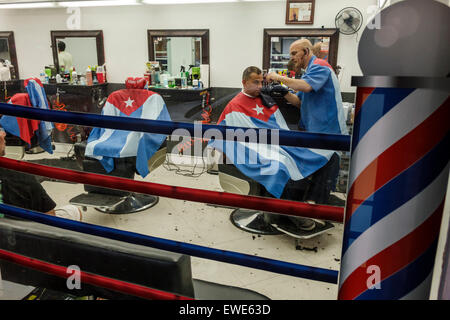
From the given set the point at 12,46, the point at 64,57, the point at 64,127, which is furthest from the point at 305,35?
the point at 12,46

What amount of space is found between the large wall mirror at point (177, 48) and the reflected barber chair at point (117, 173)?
1783 millimetres

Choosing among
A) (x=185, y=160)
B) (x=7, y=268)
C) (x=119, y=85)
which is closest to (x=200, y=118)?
(x=185, y=160)

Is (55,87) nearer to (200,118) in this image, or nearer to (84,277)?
(200,118)

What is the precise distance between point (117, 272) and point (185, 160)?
156 inches

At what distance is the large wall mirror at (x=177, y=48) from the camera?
4914 mm

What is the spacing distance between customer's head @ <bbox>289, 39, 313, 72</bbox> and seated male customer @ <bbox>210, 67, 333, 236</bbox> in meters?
0.34

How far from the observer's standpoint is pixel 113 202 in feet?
10.3

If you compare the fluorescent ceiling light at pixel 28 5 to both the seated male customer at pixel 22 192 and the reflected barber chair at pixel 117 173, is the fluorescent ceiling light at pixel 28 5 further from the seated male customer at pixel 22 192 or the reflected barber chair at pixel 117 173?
the seated male customer at pixel 22 192

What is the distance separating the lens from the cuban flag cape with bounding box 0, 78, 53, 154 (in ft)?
12.4

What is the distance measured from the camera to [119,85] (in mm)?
5465

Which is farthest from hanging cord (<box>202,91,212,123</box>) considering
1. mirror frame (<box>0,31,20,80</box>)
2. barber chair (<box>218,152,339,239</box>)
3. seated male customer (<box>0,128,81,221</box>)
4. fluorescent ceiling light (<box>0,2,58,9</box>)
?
mirror frame (<box>0,31,20,80</box>)

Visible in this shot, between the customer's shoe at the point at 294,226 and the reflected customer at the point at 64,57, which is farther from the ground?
the reflected customer at the point at 64,57

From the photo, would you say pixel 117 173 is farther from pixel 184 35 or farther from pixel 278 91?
pixel 184 35

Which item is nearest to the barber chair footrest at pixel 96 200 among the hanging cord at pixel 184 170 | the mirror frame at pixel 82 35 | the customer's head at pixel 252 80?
the hanging cord at pixel 184 170
